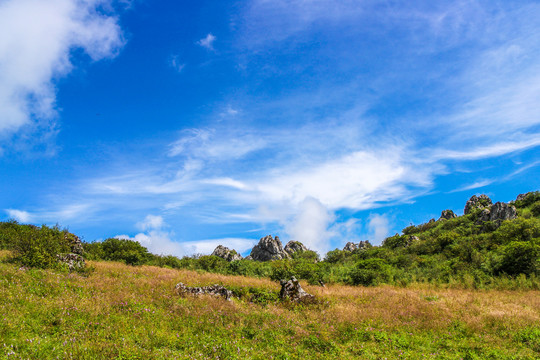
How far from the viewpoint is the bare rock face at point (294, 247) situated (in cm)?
8825

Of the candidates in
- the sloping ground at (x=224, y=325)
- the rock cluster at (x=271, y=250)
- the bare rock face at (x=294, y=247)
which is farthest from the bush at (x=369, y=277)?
the bare rock face at (x=294, y=247)

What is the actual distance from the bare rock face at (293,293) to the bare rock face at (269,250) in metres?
65.2

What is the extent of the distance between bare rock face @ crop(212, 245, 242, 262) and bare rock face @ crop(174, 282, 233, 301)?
49.1 meters

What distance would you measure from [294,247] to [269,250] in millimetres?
11211

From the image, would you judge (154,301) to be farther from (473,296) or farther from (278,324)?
(473,296)

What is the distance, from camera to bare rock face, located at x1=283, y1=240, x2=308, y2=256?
88.2 m

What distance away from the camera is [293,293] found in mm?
16672

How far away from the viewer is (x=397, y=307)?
50.9 feet

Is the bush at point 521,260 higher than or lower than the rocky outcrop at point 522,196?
lower

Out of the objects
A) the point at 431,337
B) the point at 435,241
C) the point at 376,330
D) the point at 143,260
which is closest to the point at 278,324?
the point at 376,330

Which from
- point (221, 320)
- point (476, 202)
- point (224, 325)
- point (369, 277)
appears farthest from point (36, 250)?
point (476, 202)

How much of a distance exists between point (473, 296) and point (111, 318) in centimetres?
2253

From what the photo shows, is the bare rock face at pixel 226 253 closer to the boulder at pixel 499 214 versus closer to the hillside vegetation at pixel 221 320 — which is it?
the hillside vegetation at pixel 221 320

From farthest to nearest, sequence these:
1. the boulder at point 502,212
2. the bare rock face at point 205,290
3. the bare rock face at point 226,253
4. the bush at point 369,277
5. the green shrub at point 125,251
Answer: the bare rock face at point 226,253 < the boulder at point 502,212 < the green shrub at point 125,251 < the bush at point 369,277 < the bare rock face at point 205,290
